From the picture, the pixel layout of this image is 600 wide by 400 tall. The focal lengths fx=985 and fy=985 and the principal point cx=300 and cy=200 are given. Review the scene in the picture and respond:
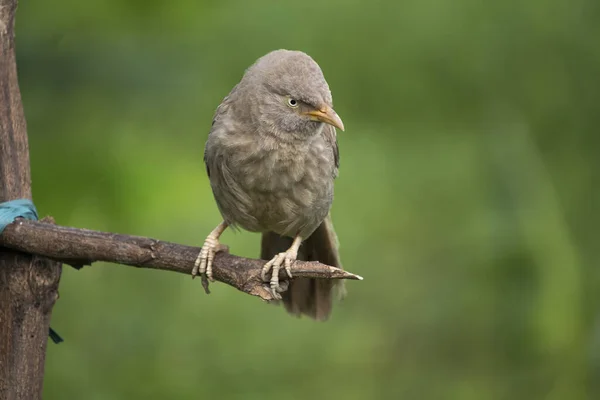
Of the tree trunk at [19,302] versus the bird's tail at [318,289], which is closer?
the tree trunk at [19,302]

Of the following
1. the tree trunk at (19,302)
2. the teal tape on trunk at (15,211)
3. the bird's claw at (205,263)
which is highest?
the teal tape on trunk at (15,211)

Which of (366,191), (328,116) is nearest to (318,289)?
(328,116)

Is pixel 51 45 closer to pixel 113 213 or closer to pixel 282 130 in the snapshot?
pixel 113 213

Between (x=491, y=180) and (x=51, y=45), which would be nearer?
(x=51, y=45)

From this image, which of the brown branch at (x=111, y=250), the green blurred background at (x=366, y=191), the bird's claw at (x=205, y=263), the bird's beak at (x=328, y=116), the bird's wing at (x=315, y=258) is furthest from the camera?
the green blurred background at (x=366, y=191)

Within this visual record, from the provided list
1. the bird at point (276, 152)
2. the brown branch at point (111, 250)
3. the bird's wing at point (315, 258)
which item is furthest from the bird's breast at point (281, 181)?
the brown branch at point (111, 250)

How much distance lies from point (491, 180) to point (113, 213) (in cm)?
252

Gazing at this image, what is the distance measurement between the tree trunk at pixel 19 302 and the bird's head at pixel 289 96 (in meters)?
0.94

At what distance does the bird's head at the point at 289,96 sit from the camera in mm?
3711

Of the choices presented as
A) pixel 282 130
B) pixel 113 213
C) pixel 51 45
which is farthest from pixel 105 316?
pixel 282 130

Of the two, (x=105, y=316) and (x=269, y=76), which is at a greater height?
(x=269, y=76)

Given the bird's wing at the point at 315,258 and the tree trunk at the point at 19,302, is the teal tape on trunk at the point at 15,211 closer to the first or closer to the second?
the tree trunk at the point at 19,302

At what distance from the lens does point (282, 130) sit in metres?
3.85

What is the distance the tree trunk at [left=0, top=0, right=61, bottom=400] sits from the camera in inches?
132
